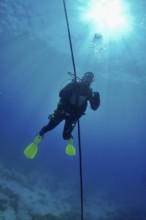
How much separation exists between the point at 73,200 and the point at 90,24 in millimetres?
16387

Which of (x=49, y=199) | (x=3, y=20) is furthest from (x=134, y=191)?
(x=3, y=20)

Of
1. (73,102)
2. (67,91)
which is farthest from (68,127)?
(67,91)

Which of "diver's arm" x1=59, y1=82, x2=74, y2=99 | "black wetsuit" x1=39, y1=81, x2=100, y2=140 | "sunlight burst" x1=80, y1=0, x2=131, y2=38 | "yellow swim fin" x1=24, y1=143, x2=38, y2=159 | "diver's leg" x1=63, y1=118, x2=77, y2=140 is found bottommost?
"yellow swim fin" x1=24, y1=143, x2=38, y2=159

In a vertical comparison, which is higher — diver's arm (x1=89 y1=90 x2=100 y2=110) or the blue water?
the blue water

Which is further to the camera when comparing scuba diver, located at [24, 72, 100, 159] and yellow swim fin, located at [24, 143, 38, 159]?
yellow swim fin, located at [24, 143, 38, 159]

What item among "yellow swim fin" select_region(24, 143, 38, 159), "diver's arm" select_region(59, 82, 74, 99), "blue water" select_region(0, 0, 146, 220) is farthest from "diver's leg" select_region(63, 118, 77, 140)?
"blue water" select_region(0, 0, 146, 220)

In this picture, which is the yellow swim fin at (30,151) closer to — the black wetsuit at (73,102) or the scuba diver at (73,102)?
the scuba diver at (73,102)

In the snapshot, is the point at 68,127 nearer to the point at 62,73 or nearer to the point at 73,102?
the point at 73,102

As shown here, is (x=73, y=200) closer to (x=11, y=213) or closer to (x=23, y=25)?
(x=11, y=213)

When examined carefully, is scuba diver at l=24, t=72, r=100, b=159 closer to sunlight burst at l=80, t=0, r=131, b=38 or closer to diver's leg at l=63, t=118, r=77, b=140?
diver's leg at l=63, t=118, r=77, b=140

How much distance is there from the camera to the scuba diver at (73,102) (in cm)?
730

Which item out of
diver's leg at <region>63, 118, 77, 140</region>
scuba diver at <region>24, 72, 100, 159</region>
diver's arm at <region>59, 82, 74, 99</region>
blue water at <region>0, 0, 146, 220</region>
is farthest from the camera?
blue water at <region>0, 0, 146, 220</region>

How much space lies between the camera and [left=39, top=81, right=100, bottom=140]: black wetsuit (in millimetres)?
7391

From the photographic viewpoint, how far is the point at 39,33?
30156 millimetres
